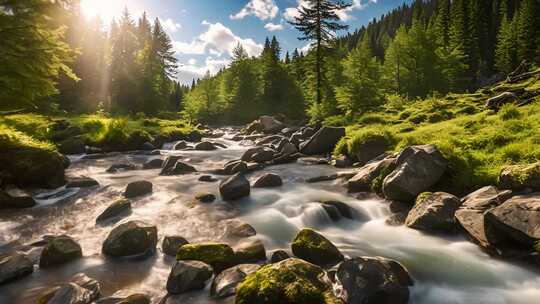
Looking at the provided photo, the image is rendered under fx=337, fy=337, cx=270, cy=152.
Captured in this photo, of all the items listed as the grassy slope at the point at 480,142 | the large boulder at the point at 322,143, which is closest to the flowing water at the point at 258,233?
the grassy slope at the point at 480,142

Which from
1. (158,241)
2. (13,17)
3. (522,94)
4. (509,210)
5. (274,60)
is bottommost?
(158,241)

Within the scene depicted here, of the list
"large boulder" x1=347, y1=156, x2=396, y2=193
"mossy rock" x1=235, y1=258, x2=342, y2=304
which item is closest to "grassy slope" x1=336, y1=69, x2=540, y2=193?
"large boulder" x1=347, y1=156, x2=396, y2=193

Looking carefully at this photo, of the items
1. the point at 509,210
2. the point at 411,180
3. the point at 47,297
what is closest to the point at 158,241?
the point at 47,297

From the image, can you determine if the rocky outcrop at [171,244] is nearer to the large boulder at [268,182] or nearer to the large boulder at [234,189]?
the large boulder at [234,189]

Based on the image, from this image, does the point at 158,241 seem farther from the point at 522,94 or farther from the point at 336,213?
the point at 522,94

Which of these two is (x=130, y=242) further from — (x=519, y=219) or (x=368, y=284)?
(x=519, y=219)

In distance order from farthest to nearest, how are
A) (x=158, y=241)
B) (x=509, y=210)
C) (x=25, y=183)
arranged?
(x=25, y=183) < (x=158, y=241) < (x=509, y=210)

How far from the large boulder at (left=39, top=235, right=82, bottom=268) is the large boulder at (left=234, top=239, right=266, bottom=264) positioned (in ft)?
12.1

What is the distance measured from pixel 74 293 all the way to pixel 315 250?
15.3 feet

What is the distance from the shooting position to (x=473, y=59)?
6988 centimetres

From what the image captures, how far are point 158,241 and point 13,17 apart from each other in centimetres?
957

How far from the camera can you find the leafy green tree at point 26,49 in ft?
37.5

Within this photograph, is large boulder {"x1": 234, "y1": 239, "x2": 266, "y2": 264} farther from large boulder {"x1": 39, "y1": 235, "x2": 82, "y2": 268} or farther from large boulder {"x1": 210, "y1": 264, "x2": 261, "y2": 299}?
large boulder {"x1": 39, "y1": 235, "x2": 82, "y2": 268}

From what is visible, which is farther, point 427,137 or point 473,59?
point 473,59
